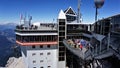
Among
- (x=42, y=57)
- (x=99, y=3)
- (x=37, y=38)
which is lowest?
(x=42, y=57)

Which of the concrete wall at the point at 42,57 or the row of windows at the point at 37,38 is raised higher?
the row of windows at the point at 37,38

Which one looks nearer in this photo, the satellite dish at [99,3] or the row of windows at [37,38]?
the satellite dish at [99,3]

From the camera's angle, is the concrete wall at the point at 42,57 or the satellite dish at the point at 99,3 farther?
the concrete wall at the point at 42,57

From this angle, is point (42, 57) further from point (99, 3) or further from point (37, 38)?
point (99, 3)

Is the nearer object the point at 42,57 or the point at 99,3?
the point at 99,3

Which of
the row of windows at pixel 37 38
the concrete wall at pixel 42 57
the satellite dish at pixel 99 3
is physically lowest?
the concrete wall at pixel 42 57

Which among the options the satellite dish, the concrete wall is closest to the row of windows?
the concrete wall

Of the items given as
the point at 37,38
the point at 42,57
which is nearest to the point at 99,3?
the point at 37,38

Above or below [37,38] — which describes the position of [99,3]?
above

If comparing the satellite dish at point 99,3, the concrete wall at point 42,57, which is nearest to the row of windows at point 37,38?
the concrete wall at point 42,57

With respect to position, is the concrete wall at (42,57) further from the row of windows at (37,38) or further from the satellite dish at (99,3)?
the satellite dish at (99,3)

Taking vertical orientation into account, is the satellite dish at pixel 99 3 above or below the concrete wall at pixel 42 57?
above

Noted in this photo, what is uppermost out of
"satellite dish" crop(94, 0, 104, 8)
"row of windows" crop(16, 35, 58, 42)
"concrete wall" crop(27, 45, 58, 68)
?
"satellite dish" crop(94, 0, 104, 8)

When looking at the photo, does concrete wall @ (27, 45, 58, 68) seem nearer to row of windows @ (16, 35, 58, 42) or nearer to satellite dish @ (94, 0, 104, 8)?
row of windows @ (16, 35, 58, 42)
